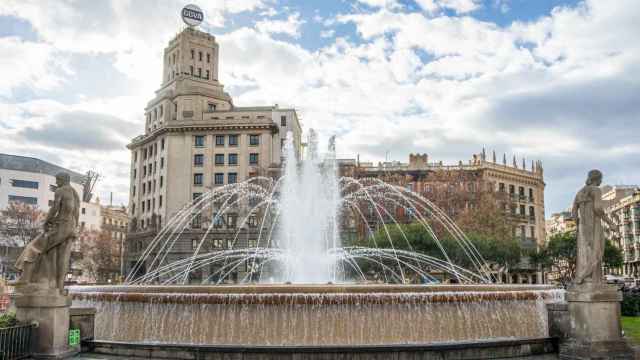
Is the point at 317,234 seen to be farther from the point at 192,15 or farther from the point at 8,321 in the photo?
the point at 192,15

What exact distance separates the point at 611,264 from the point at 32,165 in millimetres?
101314

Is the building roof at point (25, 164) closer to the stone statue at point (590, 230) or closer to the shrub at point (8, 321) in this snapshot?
the shrub at point (8, 321)

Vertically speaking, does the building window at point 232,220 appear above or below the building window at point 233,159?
below

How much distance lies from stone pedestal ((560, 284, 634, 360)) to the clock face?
98.4m

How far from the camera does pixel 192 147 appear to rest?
87625 mm

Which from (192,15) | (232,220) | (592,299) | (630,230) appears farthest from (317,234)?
(630,230)

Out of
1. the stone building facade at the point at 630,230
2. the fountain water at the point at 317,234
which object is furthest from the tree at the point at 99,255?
the stone building facade at the point at 630,230

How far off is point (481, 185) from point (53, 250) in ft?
204

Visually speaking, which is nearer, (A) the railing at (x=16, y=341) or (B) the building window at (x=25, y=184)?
(A) the railing at (x=16, y=341)

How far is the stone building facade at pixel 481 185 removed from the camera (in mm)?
61812

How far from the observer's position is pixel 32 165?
372ft

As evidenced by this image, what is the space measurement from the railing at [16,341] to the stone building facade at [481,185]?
5178cm

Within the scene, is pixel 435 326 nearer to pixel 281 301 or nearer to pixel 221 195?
pixel 281 301

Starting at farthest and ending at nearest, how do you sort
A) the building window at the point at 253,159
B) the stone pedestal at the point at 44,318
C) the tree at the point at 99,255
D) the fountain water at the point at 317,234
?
the tree at the point at 99,255
the building window at the point at 253,159
the fountain water at the point at 317,234
the stone pedestal at the point at 44,318
